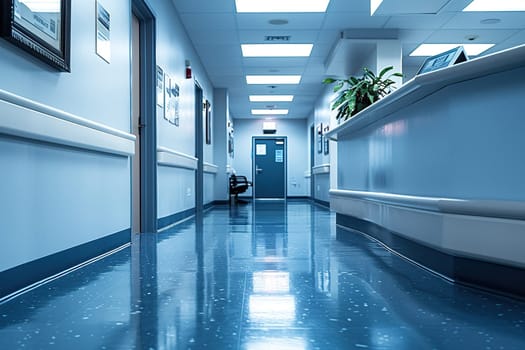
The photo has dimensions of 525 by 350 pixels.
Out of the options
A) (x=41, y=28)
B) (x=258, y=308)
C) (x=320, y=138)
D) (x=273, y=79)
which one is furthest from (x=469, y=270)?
(x=320, y=138)

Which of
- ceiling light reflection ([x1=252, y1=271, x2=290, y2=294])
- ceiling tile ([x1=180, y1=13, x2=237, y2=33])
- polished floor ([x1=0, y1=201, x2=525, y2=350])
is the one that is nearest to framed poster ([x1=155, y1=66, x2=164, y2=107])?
ceiling tile ([x1=180, y1=13, x2=237, y2=33])

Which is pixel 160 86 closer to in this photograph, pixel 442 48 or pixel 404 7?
pixel 404 7

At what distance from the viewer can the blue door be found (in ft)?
51.7

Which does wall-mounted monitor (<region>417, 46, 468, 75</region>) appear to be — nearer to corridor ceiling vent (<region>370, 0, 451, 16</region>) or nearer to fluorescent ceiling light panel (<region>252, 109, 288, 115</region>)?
corridor ceiling vent (<region>370, 0, 451, 16</region>)

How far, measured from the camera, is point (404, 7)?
18.3 feet

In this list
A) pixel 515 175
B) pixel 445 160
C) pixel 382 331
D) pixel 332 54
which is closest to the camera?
pixel 382 331

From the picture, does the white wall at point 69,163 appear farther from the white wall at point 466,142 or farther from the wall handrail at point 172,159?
the white wall at point 466,142

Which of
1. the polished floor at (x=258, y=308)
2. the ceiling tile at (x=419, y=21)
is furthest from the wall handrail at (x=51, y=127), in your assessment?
the ceiling tile at (x=419, y=21)

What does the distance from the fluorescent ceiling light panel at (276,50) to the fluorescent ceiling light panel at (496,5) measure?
2.48 metres

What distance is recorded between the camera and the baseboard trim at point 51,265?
2.02 meters

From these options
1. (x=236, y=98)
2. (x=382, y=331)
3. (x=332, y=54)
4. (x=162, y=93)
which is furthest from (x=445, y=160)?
(x=236, y=98)

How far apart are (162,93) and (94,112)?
204cm

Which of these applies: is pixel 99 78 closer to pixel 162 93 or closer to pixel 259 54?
pixel 162 93

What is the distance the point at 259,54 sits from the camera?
7840 mm
